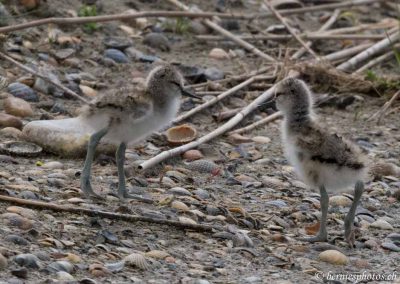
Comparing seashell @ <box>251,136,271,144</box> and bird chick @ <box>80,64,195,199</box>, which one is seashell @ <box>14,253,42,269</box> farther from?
seashell @ <box>251,136,271,144</box>

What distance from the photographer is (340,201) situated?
582 centimetres

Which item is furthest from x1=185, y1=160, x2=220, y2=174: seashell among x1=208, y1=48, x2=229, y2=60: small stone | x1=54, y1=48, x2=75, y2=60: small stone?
x1=208, y1=48, x2=229, y2=60: small stone

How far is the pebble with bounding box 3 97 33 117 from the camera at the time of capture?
21.3 ft

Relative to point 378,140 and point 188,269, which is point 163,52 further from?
point 188,269

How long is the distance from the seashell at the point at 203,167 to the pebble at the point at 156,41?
246cm

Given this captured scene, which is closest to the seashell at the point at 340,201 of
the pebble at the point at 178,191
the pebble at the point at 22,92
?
the pebble at the point at 178,191

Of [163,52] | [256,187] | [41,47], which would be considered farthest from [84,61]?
[256,187]

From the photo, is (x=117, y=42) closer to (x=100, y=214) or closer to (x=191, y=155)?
(x=191, y=155)

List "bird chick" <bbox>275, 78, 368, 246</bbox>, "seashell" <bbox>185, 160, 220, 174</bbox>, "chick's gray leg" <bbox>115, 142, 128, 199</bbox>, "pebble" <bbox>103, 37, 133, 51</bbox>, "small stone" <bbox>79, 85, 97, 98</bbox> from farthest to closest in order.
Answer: "pebble" <bbox>103, 37, 133, 51</bbox>
"small stone" <bbox>79, 85, 97, 98</bbox>
"seashell" <bbox>185, 160, 220, 174</bbox>
"chick's gray leg" <bbox>115, 142, 128, 199</bbox>
"bird chick" <bbox>275, 78, 368, 246</bbox>

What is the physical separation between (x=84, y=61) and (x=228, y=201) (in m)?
2.64

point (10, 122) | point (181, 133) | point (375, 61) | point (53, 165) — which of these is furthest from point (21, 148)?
point (375, 61)

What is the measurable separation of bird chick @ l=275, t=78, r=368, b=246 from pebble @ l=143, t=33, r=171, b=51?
338 cm

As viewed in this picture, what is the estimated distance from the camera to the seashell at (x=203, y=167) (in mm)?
6113

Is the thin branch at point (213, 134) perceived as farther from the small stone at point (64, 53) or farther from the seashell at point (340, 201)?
the small stone at point (64, 53)
